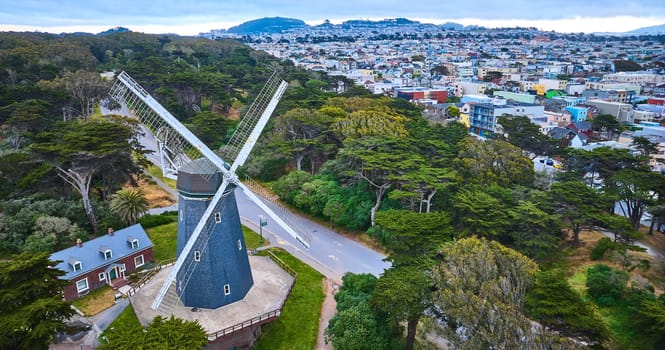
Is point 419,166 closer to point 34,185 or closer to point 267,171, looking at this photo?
point 267,171

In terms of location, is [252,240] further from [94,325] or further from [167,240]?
[94,325]

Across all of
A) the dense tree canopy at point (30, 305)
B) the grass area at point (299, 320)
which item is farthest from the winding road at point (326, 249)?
the dense tree canopy at point (30, 305)

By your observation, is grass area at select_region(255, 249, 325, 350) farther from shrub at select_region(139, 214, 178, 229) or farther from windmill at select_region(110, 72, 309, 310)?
shrub at select_region(139, 214, 178, 229)

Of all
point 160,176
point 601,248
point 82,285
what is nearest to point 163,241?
point 82,285

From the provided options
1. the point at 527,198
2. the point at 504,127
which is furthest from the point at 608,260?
the point at 504,127

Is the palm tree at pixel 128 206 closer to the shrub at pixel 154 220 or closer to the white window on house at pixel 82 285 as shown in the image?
the shrub at pixel 154 220

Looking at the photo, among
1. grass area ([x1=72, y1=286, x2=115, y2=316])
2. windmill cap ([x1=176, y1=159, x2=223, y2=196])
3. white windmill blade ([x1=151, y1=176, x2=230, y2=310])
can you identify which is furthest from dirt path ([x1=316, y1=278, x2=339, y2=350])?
grass area ([x1=72, y1=286, x2=115, y2=316])
